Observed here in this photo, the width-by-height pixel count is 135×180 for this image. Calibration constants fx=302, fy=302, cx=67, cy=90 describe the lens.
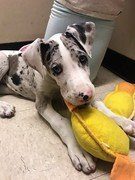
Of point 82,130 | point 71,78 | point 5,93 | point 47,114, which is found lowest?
point 5,93

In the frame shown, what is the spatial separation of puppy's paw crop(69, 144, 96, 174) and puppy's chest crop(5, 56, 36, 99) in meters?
0.58

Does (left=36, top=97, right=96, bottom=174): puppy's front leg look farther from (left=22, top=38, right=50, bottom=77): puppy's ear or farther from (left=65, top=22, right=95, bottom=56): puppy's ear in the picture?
(left=65, top=22, right=95, bottom=56): puppy's ear

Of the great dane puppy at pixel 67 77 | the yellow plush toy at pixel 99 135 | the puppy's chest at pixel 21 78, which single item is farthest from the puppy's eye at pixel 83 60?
the puppy's chest at pixel 21 78

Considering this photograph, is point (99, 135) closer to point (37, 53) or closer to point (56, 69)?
point (56, 69)

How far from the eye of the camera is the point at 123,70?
238 centimetres

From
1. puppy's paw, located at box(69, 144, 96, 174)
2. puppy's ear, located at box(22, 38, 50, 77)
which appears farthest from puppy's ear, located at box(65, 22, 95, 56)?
puppy's paw, located at box(69, 144, 96, 174)

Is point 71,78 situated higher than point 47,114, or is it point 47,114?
point 71,78

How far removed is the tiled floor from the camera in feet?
4.22

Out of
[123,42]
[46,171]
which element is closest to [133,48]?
[123,42]

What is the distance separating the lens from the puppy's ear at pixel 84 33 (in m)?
1.44

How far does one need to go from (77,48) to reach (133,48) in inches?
38.3

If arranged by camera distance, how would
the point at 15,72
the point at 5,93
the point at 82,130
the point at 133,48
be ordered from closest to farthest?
the point at 82,130 < the point at 15,72 < the point at 5,93 < the point at 133,48

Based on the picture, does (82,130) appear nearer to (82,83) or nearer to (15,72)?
(82,83)

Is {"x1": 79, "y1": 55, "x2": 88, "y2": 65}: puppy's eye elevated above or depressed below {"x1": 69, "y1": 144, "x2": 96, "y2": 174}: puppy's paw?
above
